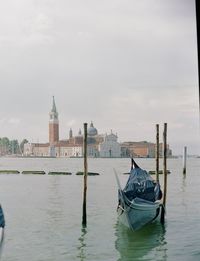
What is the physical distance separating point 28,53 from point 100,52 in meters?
0.54

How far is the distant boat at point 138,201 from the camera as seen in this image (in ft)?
12.5

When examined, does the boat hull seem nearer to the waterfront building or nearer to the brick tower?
the waterfront building

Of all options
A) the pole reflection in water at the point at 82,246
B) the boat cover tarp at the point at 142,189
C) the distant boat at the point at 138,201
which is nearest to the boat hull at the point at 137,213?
the distant boat at the point at 138,201

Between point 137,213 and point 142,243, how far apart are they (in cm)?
29

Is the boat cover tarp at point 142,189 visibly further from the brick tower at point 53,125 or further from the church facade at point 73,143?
the brick tower at point 53,125

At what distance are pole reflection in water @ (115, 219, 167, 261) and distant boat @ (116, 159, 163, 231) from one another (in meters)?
0.07

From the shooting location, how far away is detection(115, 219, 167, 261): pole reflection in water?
3.21 metres

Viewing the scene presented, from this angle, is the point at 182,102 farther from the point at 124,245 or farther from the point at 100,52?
the point at 124,245

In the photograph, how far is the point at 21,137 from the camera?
376 centimetres

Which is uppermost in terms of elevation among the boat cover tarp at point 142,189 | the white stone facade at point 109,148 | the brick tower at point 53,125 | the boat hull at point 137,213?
the brick tower at point 53,125

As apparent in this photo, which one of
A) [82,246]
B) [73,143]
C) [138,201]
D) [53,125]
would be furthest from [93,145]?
[82,246]

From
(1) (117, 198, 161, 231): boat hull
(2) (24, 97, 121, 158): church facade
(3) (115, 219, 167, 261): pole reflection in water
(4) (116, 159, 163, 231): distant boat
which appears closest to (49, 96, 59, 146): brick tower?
(2) (24, 97, 121, 158): church facade

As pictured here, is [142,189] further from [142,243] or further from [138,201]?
[142,243]

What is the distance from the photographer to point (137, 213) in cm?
383
